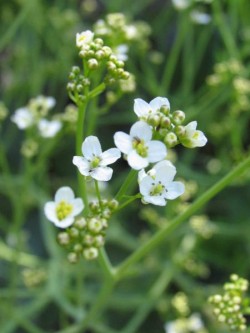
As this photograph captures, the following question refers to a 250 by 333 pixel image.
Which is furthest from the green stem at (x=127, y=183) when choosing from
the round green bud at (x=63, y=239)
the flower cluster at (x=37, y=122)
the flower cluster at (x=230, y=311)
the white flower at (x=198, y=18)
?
the white flower at (x=198, y=18)

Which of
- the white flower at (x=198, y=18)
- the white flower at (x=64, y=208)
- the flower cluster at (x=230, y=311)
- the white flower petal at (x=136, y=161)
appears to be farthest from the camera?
the white flower at (x=198, y=18)

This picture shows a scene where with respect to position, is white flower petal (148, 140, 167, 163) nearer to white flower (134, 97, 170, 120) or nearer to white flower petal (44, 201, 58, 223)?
white flower (134, 97, 170, 120)

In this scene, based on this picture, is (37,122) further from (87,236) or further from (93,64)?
(87,236)

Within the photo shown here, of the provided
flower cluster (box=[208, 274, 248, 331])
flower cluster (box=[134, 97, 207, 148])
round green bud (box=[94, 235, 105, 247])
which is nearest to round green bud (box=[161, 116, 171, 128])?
flower cluster (box=[134, 97, 207, 148])

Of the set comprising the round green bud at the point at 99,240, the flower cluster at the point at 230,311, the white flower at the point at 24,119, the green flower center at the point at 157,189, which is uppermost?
the white flower at the point at 24,119

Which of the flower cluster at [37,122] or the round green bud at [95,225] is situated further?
the flower cluster at [37,122]

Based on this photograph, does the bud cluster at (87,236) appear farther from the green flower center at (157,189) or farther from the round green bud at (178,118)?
the round green bud at (178,118)

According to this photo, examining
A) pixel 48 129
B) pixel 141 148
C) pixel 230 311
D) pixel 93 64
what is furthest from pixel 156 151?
pixel 48 129
